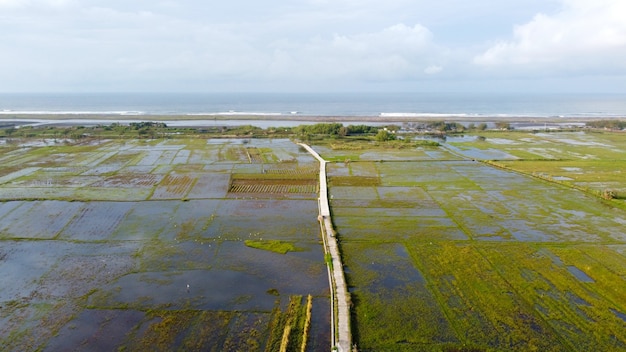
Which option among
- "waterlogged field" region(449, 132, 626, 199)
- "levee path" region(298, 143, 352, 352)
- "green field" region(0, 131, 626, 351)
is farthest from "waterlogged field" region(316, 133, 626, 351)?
"waterlogged field" region(449, 132, 626, 199)

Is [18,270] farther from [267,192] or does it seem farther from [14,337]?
[267,192]

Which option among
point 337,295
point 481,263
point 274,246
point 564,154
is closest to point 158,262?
point 274,246

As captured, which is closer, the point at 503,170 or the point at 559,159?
the point at 503,170

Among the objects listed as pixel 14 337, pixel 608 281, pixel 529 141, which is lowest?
pixel 14 337

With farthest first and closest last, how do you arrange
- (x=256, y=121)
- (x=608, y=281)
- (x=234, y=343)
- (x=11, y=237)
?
(x=256, y=121) < (x=11, y=237) < (x=608, y=281) < (x=234, y=343)

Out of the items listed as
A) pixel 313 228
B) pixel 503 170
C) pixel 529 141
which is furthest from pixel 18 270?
pixel 529 141

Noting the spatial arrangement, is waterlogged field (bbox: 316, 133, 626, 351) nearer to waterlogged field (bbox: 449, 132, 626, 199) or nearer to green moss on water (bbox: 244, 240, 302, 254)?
green moss on water (bbox: 244, 240, 302, 254)

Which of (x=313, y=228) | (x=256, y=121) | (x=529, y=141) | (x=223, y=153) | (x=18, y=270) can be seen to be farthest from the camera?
(x=256, y=121)
